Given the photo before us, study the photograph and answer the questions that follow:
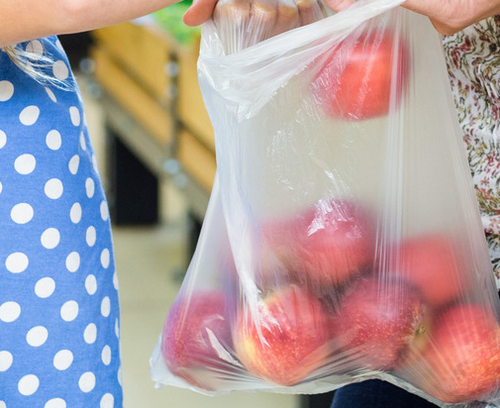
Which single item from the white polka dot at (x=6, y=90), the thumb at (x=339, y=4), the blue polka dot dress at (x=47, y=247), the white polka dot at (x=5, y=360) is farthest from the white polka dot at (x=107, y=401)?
the thumb at (x=339, y=4)

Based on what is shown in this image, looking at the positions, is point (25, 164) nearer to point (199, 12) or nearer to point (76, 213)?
point (76, 213)

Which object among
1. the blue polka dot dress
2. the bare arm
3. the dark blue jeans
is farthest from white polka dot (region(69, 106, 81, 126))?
the dark blue jeans

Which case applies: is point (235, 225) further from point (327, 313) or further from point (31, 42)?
point (31, 42)

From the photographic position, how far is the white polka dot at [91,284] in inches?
31.9

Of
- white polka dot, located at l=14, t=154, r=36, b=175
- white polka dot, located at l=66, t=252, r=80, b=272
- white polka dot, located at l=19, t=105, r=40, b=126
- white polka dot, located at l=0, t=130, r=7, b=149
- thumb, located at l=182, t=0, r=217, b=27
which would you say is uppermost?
thumb, located at l=182, t=0, r=217, b=27

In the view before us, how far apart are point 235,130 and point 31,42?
22 cm

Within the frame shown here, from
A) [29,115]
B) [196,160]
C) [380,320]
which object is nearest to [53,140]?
[29,115]

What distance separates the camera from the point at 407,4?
66 centimetres

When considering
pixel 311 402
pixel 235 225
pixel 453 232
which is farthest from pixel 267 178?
pixel 311 402

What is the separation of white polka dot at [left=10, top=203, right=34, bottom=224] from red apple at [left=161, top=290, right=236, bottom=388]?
16 centimetres

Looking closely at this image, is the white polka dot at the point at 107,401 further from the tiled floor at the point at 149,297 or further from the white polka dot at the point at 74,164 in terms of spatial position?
the tiled floor at the point at 149,297

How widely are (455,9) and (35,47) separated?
398 millimetres

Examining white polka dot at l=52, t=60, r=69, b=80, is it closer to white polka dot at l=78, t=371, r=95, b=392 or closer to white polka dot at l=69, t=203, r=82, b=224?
white polka dot at l=69, t=203, r=82, b=224

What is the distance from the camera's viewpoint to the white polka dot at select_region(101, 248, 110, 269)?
0.83 meters
